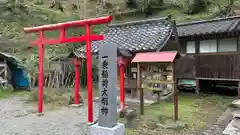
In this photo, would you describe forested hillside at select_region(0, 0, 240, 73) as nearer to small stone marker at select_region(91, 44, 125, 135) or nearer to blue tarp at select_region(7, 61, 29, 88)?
blue tarp at select_region(7, 61, 29, 88)

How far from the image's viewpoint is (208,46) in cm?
1279

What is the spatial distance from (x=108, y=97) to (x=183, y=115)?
14.3 ft

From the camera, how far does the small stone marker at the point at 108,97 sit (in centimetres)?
514

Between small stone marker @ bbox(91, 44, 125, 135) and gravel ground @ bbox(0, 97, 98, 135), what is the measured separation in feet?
5.70

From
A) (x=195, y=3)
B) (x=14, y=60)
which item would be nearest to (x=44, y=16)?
(x=14, y=60)

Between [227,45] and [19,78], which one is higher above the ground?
[227,45]

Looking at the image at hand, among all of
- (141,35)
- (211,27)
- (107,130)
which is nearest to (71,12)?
(141,35)

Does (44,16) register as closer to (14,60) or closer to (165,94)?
(14,60)

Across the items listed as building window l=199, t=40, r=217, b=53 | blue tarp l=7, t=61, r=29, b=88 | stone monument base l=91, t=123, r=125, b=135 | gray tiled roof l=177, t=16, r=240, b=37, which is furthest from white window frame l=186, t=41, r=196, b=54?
blue tarp l=7, t=61, r=29, b=88

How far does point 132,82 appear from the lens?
1191 cm

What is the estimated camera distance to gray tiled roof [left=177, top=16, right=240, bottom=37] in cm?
1183

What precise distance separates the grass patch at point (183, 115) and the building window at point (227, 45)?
259 cm

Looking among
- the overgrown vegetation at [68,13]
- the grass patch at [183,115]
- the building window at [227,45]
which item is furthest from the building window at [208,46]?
the overgrown vegetation at [68,13]

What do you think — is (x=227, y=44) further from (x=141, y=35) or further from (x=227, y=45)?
(x=141, y=35)
